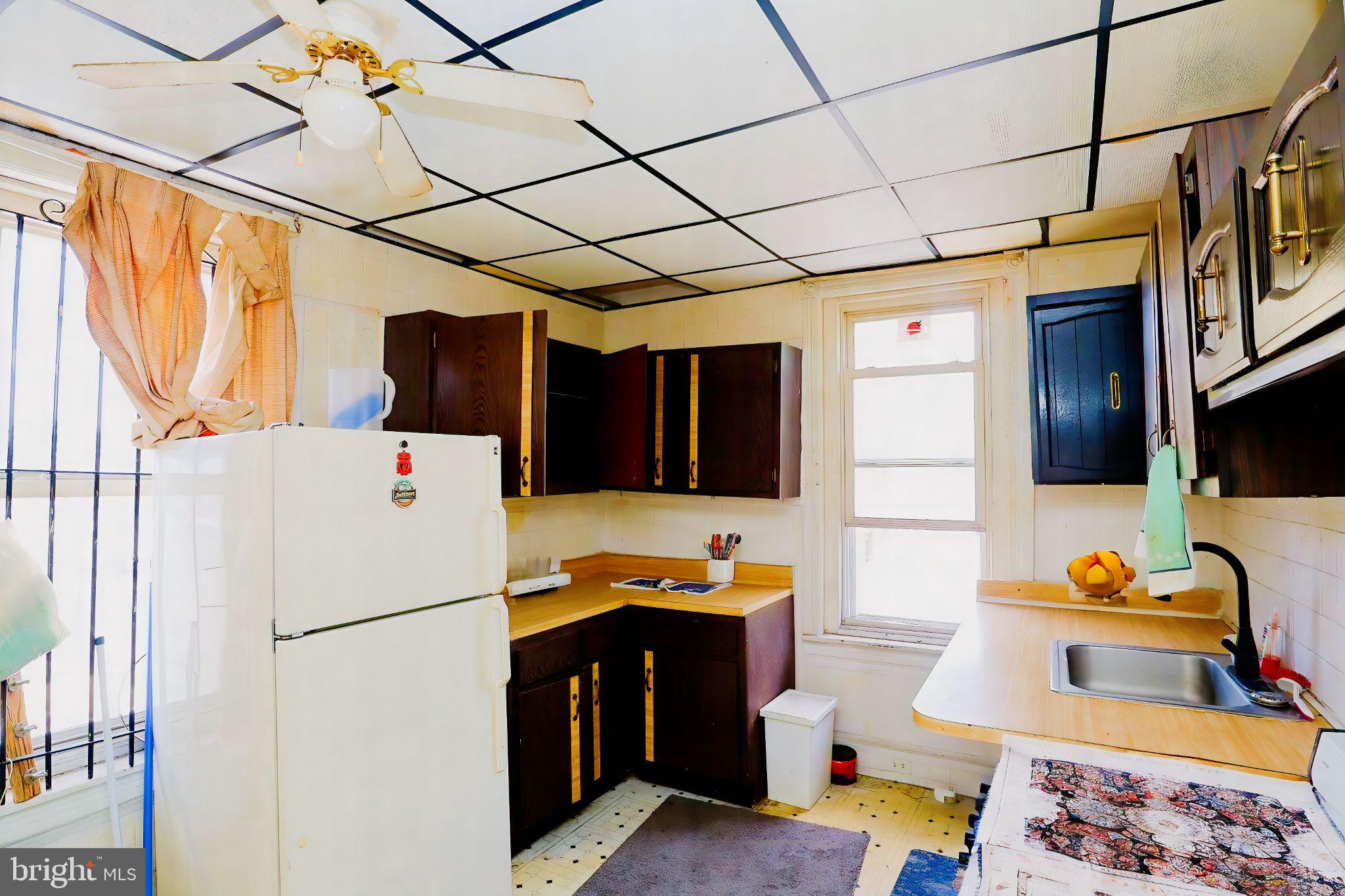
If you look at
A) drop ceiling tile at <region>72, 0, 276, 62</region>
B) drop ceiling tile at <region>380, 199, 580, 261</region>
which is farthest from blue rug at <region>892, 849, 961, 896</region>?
drop ceiling tile at <region>72, 0, 276, 62</region>

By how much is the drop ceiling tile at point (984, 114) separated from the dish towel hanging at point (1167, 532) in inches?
39.0

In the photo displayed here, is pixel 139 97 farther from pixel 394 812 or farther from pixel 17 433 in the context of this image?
pixel 394 812

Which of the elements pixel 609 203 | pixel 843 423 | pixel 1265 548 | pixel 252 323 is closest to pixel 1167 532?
pixel 1265 548

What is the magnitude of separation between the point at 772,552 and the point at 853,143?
222 centimetres

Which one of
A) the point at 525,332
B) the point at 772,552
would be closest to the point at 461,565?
the point at 525,332

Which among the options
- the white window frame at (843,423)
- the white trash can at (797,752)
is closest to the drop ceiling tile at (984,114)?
the white window frame at (843,423)

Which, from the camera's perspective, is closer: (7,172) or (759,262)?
(7,172)

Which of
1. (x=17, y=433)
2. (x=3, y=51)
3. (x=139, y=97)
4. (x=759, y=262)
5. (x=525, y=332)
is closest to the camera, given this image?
(x=3, y=51)

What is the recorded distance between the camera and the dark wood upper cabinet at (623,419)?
362cm

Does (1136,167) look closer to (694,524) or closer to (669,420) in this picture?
(669,420)

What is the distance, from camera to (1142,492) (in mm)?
2939

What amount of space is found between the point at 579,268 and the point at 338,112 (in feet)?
7.08

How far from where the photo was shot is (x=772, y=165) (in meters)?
2.24

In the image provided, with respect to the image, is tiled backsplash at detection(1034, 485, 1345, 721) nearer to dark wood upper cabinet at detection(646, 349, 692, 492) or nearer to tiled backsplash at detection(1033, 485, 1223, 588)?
tiled backsplash at detection(1033, 485, 1223, 588)
